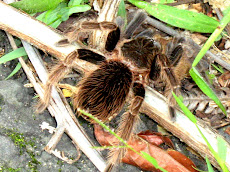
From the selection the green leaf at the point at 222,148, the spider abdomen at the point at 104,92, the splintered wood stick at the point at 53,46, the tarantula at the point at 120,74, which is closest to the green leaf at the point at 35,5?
the splintered wood stick at the point at 53,46

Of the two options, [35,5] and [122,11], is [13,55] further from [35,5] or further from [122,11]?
[122,11]

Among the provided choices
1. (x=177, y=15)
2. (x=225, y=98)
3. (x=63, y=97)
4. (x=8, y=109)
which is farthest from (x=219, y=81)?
(x=8, y=109)

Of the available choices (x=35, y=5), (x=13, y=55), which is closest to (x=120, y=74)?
(x=13, y=55)

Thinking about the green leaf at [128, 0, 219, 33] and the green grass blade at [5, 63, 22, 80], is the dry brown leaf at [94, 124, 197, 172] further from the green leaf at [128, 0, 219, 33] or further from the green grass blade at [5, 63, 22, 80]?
the green leaf at [128, 0, 219, 33]

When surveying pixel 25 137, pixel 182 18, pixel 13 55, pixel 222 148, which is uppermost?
pixel 182 18

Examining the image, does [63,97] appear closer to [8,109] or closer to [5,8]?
[8,109]

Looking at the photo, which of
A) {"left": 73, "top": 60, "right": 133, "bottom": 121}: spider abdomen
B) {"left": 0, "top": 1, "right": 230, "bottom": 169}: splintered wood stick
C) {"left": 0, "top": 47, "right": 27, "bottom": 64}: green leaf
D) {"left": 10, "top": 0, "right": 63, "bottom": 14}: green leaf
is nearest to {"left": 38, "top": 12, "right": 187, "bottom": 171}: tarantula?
{"left": 73, "top": 60, "right": 133, "bottom": 121}: spider abdomen

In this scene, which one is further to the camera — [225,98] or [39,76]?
[225,98]
